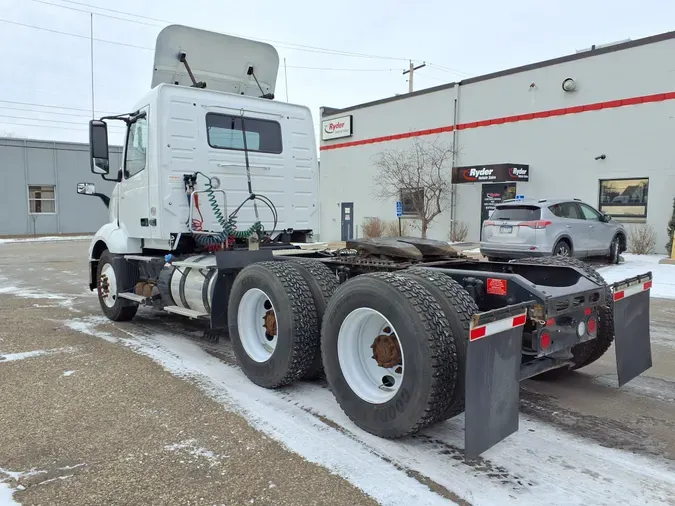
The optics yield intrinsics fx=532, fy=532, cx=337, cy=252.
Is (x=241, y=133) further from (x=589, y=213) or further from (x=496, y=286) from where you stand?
(x=589, y=213)

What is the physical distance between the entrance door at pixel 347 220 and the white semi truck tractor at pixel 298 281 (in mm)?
18087

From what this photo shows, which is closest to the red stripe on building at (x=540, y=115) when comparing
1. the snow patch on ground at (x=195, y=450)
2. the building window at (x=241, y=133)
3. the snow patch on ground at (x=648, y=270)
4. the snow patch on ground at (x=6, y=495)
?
the snow patch on ground at (x=648, y=270)

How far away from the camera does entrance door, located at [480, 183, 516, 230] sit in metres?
19.4

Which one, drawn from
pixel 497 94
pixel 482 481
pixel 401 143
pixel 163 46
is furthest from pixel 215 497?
pixel 401 143

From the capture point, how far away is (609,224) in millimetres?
13594

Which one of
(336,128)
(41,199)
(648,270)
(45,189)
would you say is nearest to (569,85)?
(648,270)

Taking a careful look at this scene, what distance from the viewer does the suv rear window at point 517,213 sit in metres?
12.0

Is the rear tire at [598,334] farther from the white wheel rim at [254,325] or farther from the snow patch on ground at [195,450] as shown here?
the snow patch on ground at [195,450]

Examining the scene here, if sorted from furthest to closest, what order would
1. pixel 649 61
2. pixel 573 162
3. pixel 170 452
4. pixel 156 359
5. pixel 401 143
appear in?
pixel 401 143
pixel 573 162
pixel 649 61
pixel 156 359
pixel 170 452

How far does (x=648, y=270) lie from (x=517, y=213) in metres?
3.32

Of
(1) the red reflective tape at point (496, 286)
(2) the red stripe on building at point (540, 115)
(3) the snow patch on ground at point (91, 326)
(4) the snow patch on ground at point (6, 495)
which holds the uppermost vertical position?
(2) the red stripe on building at point (540, 115)

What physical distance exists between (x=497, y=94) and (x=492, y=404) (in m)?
18.4

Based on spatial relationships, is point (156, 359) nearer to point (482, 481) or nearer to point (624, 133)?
point (482, 481)

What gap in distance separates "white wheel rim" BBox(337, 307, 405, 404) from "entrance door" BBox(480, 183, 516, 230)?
16.7 m
